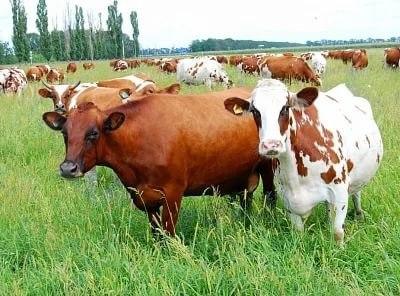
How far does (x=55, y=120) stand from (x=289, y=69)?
16.8 meters

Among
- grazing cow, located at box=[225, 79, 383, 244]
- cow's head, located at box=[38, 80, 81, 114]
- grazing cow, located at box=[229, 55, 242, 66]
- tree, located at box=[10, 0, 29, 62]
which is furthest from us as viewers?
tree, located at box=[10, 0, 29, 62]

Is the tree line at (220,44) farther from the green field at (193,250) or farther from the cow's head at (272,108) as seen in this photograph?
the cow's head at (272,108)

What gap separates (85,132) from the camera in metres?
4.53

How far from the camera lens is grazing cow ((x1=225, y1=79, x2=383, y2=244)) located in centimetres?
417

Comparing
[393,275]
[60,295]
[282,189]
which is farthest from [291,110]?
[60,295]

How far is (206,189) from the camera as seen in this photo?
5.13 meters

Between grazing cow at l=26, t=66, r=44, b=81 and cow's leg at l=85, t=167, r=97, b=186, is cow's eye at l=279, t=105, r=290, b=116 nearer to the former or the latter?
cow's leg at l=85, t=167, r=97, b=186

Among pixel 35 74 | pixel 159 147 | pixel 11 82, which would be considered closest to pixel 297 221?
pixel 159 147

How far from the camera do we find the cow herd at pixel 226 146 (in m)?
4.39

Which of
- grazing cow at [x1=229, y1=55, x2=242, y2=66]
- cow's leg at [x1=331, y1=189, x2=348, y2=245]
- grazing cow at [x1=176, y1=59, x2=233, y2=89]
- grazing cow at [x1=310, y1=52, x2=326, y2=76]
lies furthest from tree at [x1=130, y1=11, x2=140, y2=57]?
cow's leg at [x1=331, y1=189, x2=348, y2=245]

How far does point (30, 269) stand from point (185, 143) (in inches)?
60.8

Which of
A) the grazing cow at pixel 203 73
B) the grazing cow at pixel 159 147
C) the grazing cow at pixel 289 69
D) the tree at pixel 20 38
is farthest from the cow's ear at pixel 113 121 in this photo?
the tree at pixel 20 38

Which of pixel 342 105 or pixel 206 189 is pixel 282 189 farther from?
pixel 342 105

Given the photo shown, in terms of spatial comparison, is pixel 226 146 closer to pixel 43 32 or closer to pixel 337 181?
pixel 337 181
